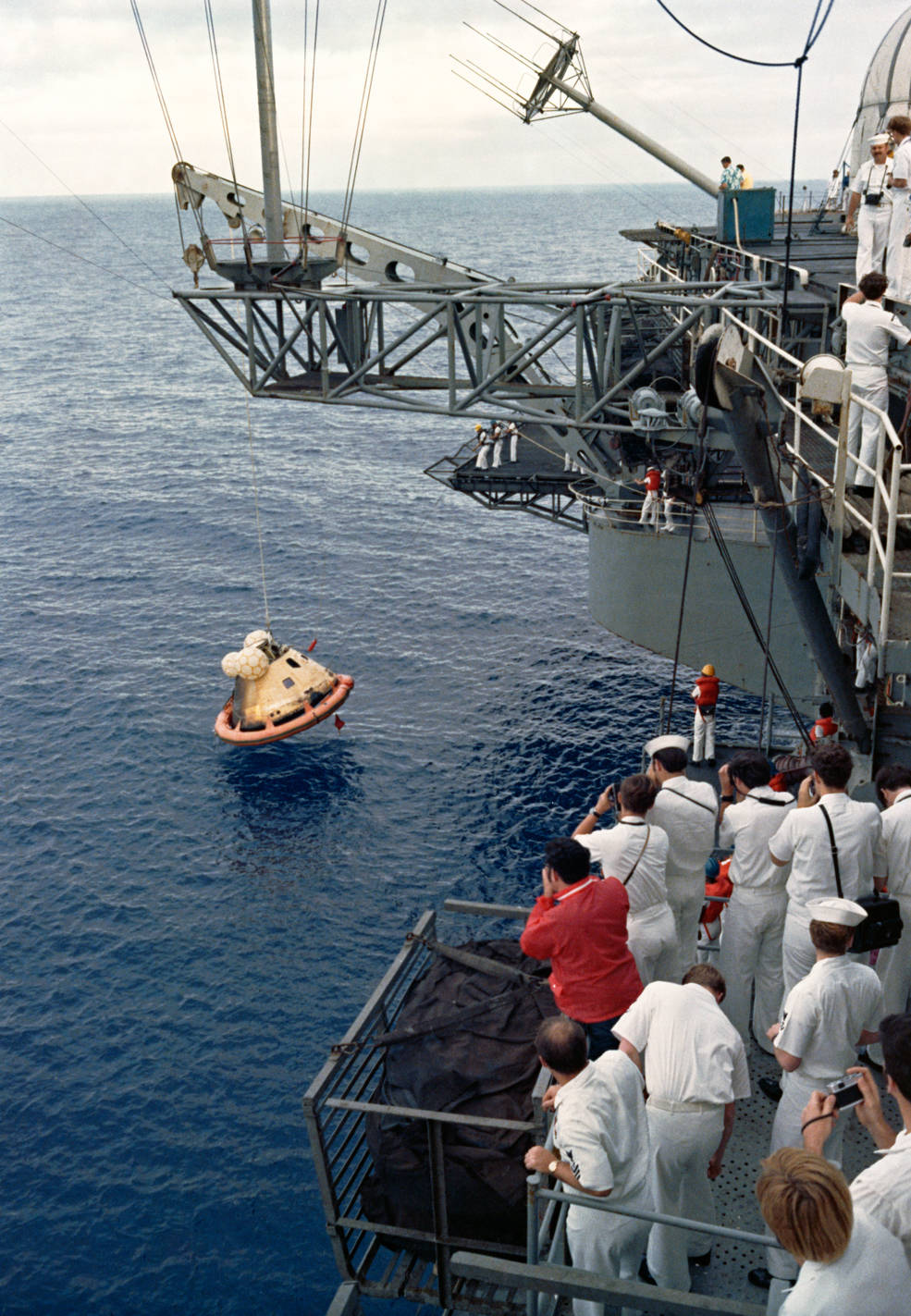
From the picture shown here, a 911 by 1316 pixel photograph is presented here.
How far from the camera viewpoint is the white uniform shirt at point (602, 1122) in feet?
20.2

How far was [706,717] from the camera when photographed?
17.8m

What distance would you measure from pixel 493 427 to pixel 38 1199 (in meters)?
19.1

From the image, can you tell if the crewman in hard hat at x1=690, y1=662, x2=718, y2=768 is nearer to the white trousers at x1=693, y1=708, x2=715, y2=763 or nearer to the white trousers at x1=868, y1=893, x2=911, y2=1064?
the white trousers at x1=693, y1=708, x2=715, y2=763

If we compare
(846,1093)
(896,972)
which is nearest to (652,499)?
(896,972)

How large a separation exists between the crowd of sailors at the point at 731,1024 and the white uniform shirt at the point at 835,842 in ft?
0.04

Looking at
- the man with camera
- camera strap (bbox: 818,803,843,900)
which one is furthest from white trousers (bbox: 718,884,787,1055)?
the man with camera

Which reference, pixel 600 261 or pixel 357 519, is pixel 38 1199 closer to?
pixel 357 519

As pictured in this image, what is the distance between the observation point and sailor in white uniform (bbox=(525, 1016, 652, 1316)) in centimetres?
613

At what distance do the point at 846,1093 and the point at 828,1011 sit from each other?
79cm

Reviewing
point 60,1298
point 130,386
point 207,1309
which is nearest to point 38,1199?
point 60,1298

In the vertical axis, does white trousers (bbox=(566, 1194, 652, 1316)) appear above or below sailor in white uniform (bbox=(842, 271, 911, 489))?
below

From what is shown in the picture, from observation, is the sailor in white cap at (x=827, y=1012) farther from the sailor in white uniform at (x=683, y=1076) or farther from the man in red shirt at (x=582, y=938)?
the man in red shirt at (x=582, y=938)

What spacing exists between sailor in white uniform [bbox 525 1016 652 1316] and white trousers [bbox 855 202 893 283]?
1171 centimetres

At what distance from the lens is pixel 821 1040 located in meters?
7.04
